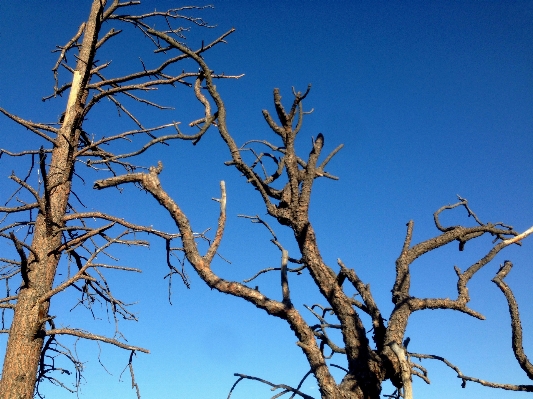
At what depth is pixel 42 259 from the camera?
5062mm

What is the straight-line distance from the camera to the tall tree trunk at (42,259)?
4598mm

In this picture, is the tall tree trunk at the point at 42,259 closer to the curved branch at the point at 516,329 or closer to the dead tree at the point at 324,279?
the dead tree at the point at 324,279

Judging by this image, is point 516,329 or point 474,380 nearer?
point 474,380

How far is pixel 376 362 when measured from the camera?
379cm

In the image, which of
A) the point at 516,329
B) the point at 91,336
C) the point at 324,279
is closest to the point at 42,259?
the point at 91,336

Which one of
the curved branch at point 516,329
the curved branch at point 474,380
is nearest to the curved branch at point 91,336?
the curved branch at point 474,380

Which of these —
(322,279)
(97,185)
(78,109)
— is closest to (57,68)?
(78,109)

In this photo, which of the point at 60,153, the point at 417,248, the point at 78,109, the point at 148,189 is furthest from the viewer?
the point at 78,109

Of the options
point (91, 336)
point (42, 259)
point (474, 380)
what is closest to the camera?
point (474, 380)

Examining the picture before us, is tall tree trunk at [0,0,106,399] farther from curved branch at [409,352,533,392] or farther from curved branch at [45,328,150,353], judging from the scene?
curved branch at [409,352,533,392]

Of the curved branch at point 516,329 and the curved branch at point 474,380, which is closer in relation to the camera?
the curved branch at point 474,380

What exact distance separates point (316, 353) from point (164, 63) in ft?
13.8

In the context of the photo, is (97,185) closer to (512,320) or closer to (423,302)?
(423,302)

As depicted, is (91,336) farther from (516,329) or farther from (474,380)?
(516,329)
